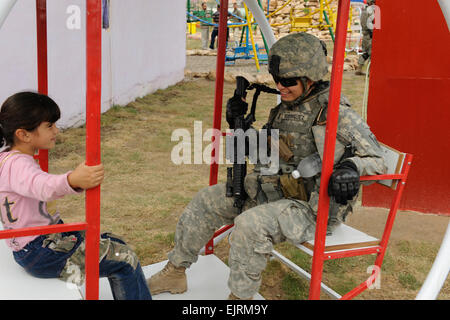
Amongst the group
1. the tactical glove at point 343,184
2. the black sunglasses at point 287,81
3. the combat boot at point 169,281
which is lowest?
the combat boot at point 169,281

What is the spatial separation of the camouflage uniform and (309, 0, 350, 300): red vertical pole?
0.65 ft

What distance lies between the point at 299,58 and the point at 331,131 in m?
0.60

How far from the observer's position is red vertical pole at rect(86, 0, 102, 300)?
137 centimetres

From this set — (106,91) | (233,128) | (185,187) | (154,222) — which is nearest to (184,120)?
(106,91)

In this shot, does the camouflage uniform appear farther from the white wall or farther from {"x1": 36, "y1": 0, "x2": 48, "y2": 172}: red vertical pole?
the white wall

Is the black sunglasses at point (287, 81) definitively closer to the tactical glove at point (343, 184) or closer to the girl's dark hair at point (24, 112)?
the tactical glove at point (343, 184)

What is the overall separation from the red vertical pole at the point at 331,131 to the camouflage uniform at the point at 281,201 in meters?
0.20

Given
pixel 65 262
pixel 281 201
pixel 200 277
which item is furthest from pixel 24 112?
pixel 200 277

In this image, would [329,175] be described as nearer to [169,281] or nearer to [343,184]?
[343,184]

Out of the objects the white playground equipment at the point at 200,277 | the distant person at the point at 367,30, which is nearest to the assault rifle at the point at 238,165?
the white playground equipment at the point at 200,277

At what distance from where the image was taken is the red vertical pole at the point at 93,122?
53.8 inches

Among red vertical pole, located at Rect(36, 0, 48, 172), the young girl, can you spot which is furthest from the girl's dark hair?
red vertical pole, located at Rect(36, 0, 48, 172)

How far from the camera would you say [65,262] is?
1766 mm

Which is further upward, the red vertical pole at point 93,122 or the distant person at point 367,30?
the distant person at point 367,30
